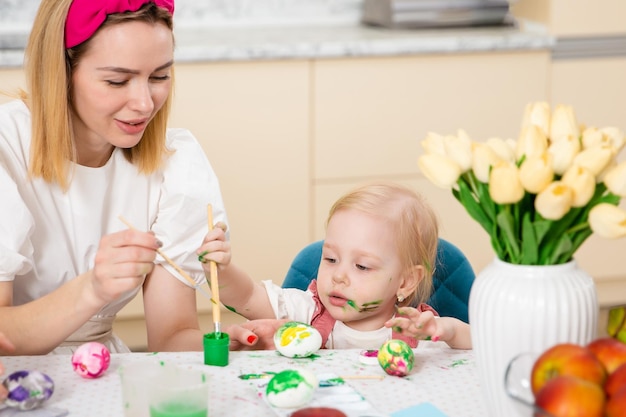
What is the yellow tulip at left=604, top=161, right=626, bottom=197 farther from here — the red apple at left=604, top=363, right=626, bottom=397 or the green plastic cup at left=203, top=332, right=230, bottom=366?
the green plastic cup at left=203, top=332, right=230, bottom=366

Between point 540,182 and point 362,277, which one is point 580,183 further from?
point 362,277

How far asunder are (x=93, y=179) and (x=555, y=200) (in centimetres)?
104

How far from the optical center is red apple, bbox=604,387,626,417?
3.07 feet

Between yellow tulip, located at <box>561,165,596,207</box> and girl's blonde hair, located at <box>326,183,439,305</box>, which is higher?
yellow tulip, located at <box>561,165,596,207</box>

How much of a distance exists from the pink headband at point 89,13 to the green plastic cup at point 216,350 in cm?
60

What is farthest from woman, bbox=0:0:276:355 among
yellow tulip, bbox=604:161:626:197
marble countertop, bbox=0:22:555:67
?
marble countertop, bbox=0:22:555:67

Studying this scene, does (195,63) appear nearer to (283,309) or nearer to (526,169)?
(283,309)

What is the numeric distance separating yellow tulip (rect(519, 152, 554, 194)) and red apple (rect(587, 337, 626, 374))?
0.19 m

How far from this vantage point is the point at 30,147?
1693 millimetres

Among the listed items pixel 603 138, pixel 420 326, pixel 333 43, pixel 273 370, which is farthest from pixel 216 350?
pixel 333 43

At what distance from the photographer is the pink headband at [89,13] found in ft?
5.39

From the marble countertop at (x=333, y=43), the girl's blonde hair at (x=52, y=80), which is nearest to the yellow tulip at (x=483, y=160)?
the girl's blonde hair at (x=52, y=80)

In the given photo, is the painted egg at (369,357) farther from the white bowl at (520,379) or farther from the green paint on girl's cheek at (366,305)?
the white bowl at (520,379)

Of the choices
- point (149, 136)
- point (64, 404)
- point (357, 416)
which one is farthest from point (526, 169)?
point (149, 136)
